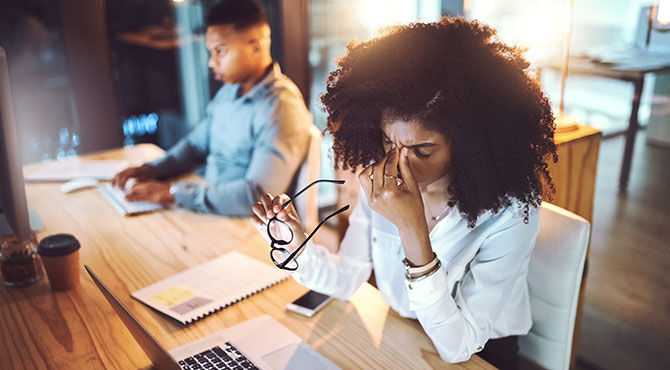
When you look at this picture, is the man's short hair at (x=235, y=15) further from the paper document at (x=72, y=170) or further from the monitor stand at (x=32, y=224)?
the monitor stand at (x=32, y=224)

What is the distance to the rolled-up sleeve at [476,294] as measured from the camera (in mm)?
1037

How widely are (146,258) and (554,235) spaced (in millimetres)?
1034

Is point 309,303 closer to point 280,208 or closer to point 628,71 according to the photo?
point 280,208

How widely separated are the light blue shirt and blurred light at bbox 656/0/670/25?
1.37 meters

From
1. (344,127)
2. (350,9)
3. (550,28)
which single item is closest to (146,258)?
(344,127)

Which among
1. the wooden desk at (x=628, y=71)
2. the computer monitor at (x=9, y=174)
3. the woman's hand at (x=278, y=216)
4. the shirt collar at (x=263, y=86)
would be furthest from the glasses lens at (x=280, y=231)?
the wooden desk at (x=628, y=71)

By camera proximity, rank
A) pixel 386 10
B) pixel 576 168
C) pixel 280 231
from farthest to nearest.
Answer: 1. pixel 386 10
2. pixel 576 168
3. pixel 280 231

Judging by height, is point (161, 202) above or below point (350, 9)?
below

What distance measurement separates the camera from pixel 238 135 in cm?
209

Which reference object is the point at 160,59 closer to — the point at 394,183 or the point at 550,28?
the point at 550,28

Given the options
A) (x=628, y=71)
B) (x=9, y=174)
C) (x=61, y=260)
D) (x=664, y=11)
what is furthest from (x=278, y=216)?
(x=628, y=71)

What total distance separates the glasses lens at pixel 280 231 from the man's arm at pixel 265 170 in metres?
0.54

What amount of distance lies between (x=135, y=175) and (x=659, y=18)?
81.7 inches

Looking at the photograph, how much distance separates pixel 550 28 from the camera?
1751 mm
